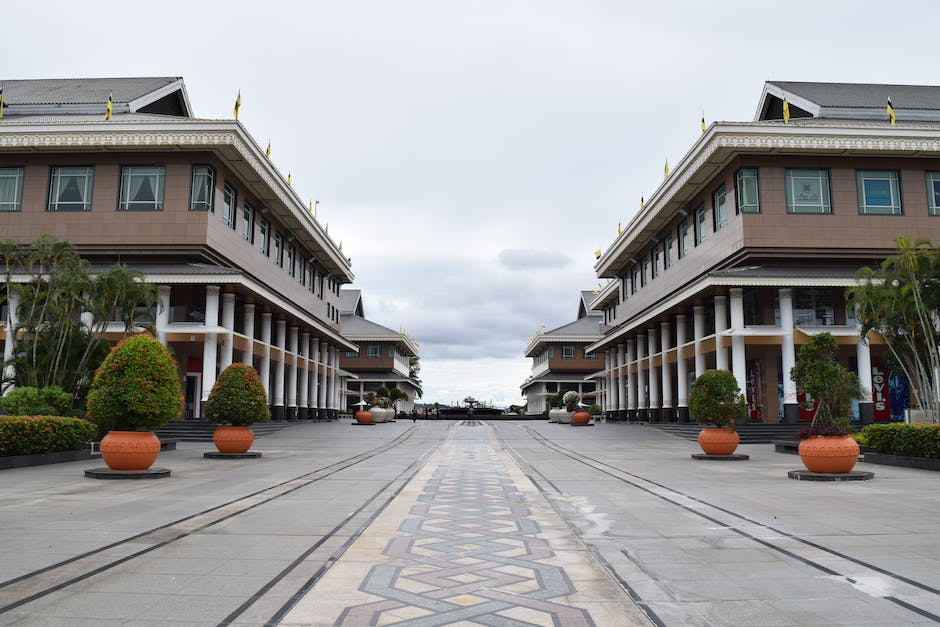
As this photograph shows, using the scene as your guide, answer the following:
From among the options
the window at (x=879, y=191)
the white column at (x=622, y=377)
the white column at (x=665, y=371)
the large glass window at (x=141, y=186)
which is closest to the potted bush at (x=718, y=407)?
the window at (x=879, y=191)

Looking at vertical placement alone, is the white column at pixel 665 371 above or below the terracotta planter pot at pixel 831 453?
above

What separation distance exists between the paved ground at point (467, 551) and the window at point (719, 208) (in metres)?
22.4

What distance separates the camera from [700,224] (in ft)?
126

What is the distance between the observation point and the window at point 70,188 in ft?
113

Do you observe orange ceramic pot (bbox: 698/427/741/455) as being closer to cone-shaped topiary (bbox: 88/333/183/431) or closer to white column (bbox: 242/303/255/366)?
cone-shaped topiary (bbox: 88/333/183/431)

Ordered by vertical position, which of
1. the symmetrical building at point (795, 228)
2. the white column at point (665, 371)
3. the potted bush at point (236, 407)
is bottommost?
the potted bush at point (236, 407)

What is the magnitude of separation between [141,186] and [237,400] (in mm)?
19523

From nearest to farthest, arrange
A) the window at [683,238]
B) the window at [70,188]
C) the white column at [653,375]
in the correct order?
the window at [70,188], the window at [683,238], the white column at [653,375]

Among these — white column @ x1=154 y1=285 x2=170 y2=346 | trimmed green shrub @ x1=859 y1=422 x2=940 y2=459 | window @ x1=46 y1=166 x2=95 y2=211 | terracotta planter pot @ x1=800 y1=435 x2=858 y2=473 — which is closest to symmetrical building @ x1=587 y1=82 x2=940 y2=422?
trimmed green shrub @ x1=859 y1=422 x2=940 y2=459

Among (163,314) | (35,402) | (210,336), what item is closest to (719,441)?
(35,402)

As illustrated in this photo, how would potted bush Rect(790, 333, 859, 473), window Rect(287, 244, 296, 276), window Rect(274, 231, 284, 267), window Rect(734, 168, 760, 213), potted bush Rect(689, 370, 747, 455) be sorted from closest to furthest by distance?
potted bush Rect(790, 333, 859, 473) < potted bush Rect(689, 370, 747, 455) < window Rect(734, 168, 760, 213) < window Rect(274, 231, 284, 267) < window Rect(287, 244, 296, 276)

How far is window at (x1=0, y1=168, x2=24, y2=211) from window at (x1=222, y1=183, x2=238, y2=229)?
935 centimetres

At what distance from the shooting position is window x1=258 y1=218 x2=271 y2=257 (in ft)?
138

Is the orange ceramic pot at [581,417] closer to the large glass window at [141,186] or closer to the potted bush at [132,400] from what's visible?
the large glass window at [141,186]
